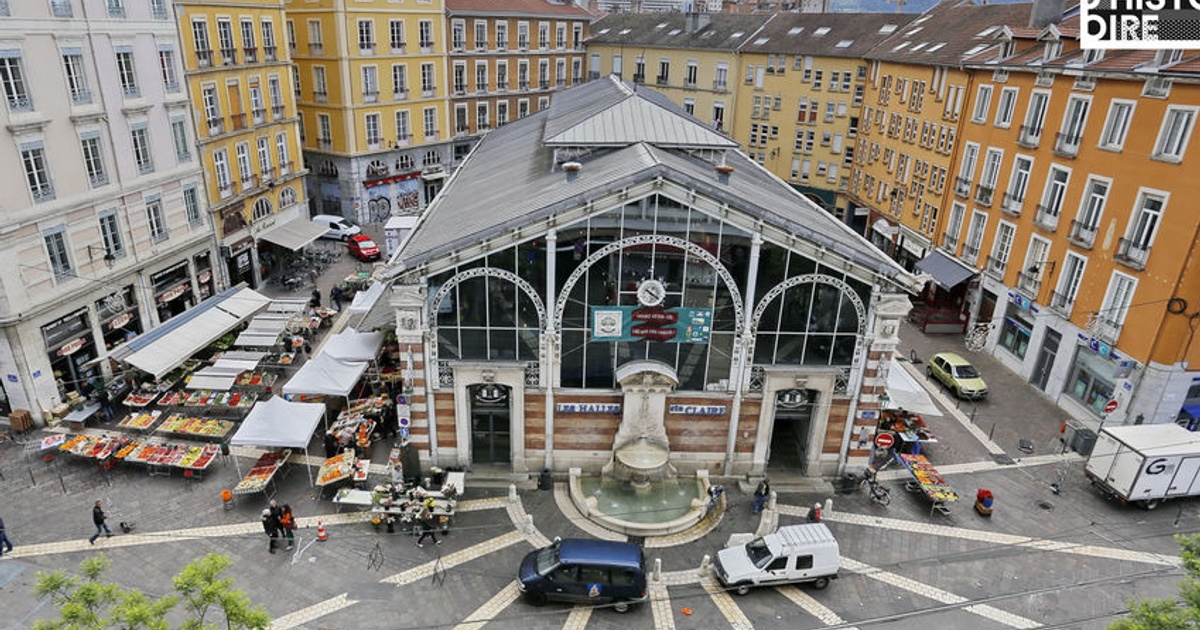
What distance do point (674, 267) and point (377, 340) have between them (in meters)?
16.5

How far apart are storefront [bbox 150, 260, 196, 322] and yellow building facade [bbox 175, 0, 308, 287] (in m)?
3.25

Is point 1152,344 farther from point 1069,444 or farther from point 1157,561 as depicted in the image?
point 1157,561

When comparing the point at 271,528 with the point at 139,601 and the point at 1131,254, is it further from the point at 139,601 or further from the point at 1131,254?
the point at 1131,254

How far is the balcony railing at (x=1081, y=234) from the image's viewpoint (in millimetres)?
32000

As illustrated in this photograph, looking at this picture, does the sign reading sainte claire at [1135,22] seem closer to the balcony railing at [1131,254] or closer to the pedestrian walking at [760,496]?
the balcony railing at [1131,254]

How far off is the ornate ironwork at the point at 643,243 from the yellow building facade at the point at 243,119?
2559cm

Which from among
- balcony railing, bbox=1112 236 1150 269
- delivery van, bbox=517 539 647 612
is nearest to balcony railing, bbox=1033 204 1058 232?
balcony railing, bbox=1112 236 1150 269

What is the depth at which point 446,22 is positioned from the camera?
58625 millimetres

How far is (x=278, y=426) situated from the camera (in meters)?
26.1

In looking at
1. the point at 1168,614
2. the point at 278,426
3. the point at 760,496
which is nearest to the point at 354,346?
the point at 278,426

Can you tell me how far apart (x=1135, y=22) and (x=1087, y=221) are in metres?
15.7

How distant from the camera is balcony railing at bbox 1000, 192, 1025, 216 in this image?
36875 millimetres

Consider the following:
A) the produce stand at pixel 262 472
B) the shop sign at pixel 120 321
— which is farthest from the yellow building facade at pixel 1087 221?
the shop sign at pixel 120 321

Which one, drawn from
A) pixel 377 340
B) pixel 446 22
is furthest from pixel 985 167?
pixel 446 22
